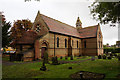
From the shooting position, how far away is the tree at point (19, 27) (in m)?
27.5

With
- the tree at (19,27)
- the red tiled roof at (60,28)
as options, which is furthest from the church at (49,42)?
the tree at (19,27)

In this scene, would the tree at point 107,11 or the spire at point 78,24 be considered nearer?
the tree at point 107,11

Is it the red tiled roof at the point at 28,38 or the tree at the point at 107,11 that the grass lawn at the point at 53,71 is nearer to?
the tree at the point at 107,11

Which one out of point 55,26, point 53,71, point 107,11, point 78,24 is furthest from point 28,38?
point 78,24

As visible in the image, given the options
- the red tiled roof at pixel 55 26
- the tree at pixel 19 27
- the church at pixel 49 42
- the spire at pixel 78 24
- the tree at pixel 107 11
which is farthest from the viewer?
the spire at pixel 78 24

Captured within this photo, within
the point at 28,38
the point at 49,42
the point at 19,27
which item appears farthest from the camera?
the point at 19,27

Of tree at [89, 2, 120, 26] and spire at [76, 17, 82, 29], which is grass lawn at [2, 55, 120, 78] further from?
spire at [76, 17, 82, 29]

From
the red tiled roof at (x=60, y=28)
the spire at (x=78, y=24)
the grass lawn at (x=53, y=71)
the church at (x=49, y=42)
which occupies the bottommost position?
the grass lawn at (x=53, y=71)

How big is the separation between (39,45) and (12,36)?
14575 mm

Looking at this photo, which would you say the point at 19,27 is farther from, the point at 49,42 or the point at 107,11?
the point at 107,11

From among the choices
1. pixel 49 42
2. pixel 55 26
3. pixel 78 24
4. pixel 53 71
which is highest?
pixel 78 24

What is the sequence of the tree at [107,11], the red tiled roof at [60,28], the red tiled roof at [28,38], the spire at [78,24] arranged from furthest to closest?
the spire at [78,24], the red tiled roof at [60,28], the red tiled roof at [28,38], the tree at [107,11]

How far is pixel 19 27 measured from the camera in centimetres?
2930

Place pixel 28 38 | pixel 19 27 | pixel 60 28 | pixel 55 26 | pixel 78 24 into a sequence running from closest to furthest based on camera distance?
pixel 28 38, pixel 55 26, pixel 60 28, pixel 19 27, pixel 78 24
